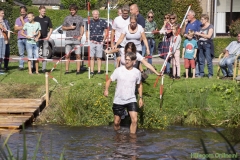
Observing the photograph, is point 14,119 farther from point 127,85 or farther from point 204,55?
point 204,55

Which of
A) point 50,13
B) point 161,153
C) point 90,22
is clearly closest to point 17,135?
point 161,153

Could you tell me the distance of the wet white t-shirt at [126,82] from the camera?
11.9 meters

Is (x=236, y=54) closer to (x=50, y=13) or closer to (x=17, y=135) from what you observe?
(x=17, y=135)

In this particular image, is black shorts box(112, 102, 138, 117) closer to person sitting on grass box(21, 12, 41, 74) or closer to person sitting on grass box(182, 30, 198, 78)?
person sitting on grass box(182, 30, 198, 78)

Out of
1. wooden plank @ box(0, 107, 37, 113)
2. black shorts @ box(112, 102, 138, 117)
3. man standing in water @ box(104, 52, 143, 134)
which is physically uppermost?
man standing in water @ box(104, 52, 143, 134)

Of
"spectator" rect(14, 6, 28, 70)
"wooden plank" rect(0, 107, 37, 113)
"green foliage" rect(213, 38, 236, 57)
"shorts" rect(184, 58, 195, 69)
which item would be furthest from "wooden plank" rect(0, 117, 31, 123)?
"green foliage" rect(213, 38, 236, 57)

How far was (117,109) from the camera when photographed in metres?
12.2

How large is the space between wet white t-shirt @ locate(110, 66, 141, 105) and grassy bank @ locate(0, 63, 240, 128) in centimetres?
143

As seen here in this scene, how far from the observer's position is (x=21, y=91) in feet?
49.6

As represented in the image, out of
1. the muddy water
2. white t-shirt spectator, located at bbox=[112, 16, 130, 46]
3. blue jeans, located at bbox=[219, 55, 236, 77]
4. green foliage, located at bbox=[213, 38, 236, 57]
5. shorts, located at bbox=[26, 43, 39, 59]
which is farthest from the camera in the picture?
green foliage, located at bbox=[213, 38, 236, 57]

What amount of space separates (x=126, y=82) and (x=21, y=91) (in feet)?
13.3

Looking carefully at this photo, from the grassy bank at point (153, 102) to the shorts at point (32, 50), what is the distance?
6.43 ft

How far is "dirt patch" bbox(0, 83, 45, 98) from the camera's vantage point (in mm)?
14805

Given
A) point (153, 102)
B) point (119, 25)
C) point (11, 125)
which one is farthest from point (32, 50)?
point (11, 125)
